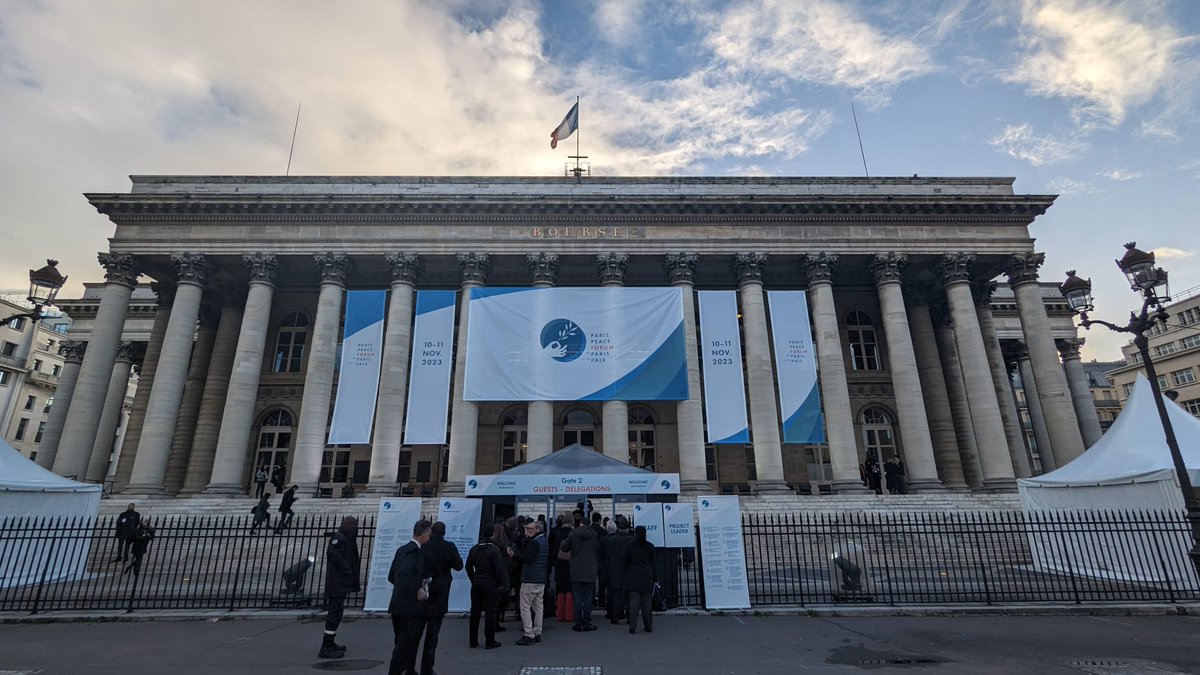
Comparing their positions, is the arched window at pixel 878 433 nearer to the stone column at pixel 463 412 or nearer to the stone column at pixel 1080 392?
the stone column at pixel 1080 392

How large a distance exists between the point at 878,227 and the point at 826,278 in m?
3.21

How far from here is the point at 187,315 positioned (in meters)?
22.9

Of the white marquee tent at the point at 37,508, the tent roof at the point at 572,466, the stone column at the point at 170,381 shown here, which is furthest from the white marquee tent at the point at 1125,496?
the stone column at the point at 170,381

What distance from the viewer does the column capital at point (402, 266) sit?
2367 centimetres

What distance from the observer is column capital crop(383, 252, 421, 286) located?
77.7 feet

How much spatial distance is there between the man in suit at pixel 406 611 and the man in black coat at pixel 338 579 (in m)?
1.48

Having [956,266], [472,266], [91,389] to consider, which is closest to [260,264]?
[91,389]

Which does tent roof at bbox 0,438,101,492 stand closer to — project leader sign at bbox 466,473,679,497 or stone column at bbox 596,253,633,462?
project leader sign at bbox 466,473,679,497

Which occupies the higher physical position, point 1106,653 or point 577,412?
point 577,412

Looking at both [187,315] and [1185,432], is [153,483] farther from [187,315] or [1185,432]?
[1185,432]

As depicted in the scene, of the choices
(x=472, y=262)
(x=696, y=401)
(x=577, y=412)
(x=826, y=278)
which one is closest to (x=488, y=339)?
(x=472, y=262)

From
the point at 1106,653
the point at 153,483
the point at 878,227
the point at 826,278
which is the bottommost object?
the point at 1106,653

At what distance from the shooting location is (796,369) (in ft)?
72.0

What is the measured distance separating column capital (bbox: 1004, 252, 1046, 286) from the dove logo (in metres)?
17.8
